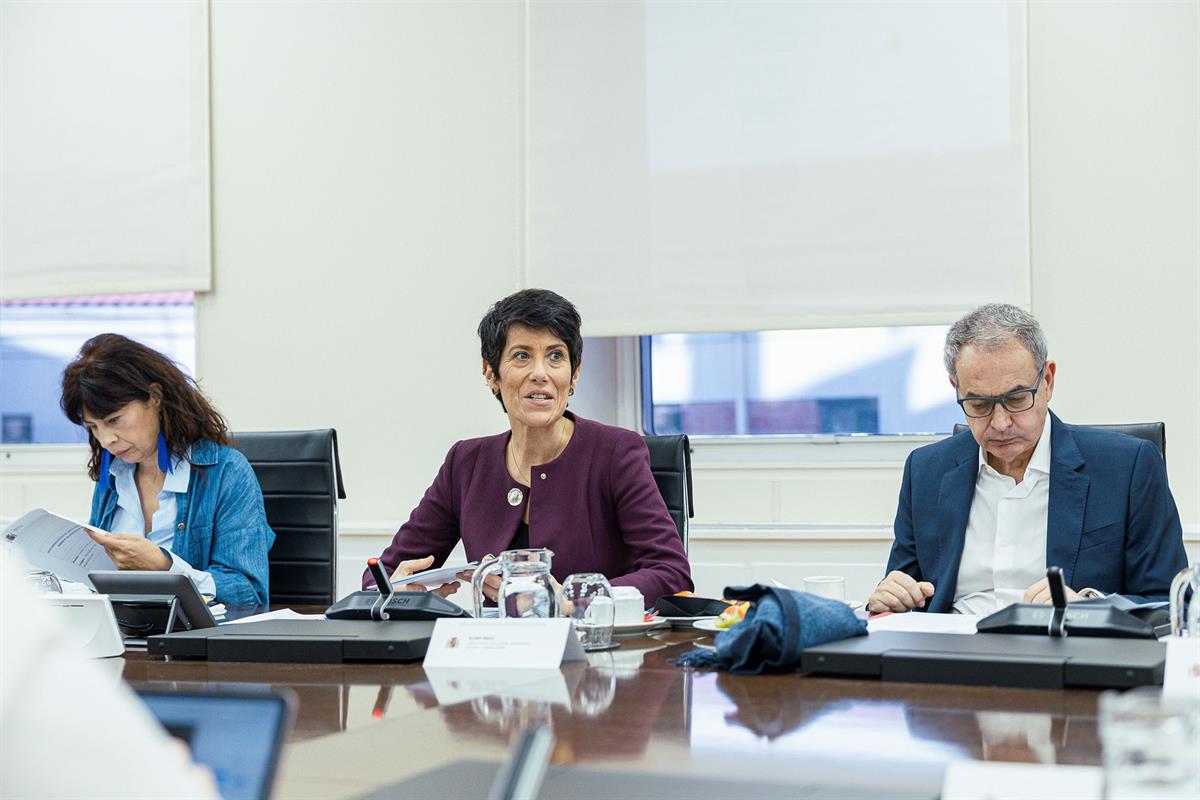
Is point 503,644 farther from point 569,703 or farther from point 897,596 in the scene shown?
point 897,596

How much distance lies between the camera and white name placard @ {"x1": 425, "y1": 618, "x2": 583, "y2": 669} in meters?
1.68

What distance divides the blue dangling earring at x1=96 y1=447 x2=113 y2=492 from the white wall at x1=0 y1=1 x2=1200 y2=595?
4.63ft

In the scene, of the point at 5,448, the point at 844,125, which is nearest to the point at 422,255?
the point at 844,125

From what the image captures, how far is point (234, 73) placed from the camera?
463 cm

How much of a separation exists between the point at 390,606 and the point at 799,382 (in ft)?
7.97

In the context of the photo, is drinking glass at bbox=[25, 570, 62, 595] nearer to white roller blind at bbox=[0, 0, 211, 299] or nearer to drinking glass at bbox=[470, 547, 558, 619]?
drinking glass at bbox=[470, 547, 558, 619]

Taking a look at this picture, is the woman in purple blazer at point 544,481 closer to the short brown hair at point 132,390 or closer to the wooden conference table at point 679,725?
the short brown hair at point 132,390

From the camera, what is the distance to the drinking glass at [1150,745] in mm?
747

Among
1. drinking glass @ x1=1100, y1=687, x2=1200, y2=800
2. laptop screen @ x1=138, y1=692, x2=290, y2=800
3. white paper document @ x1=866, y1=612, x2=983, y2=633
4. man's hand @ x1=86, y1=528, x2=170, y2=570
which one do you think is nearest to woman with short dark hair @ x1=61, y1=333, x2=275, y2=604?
man's hand @ x1=86, y1=528, x2=170, y2=570

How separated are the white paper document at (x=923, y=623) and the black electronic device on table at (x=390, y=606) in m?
0.65

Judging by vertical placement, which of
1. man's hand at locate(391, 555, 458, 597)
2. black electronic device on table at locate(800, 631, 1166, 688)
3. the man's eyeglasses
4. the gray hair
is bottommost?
man's hand at locate(391, 555, 458, 597)

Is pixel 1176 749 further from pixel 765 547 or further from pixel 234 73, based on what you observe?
pixel 234 73

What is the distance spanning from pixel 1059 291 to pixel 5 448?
3.89 metres

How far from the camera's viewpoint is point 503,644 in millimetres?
1704
